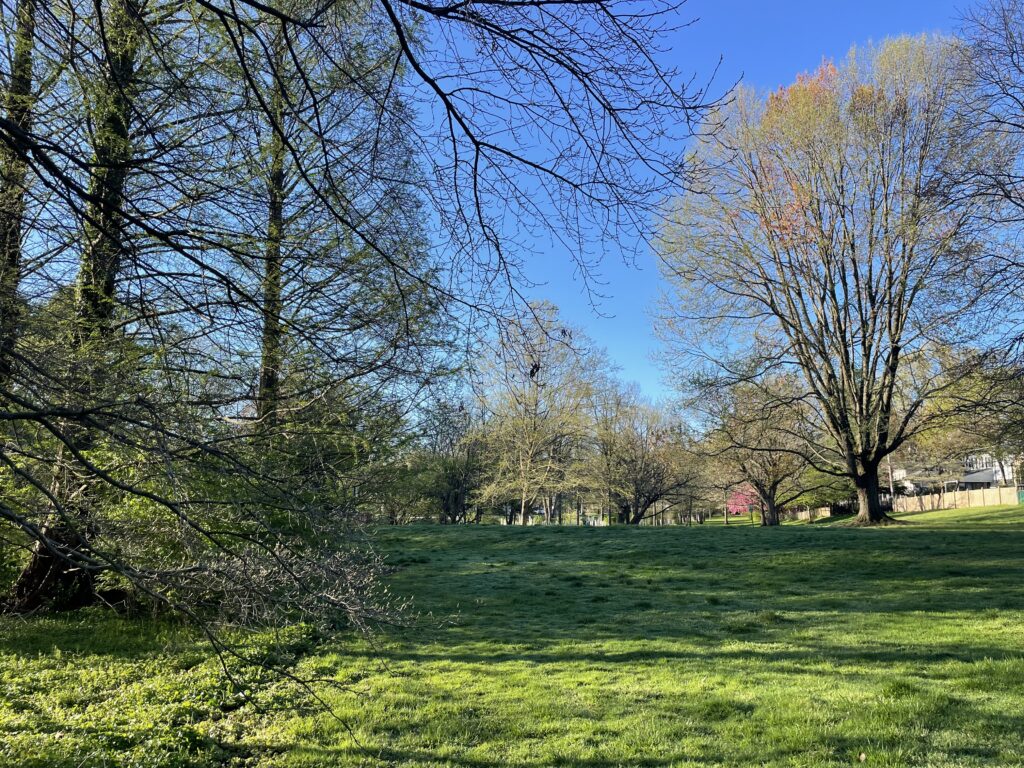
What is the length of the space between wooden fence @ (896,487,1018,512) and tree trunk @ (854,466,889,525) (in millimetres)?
26280

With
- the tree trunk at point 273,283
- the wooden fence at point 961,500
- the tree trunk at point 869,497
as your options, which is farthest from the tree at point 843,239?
the wooden fence at point 961,500

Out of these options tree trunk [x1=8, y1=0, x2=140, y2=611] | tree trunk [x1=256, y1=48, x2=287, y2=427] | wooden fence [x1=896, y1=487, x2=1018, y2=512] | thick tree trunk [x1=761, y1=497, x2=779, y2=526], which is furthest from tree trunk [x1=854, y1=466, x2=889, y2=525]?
wooden fence [x1=896, y1=487, x2=1018, y2=512]

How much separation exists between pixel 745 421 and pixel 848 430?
2728mm

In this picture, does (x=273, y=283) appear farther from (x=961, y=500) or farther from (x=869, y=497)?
(x=961, y=500)

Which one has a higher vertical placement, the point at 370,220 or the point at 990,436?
the point at 370,220

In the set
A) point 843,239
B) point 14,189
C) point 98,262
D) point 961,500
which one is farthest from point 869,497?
point 961,500

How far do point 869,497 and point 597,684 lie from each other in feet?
50.2

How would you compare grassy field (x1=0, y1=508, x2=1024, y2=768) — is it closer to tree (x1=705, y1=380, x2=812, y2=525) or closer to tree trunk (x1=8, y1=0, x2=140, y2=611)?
tree trunk (x1=8, y1=0, x2=140, y2=611)

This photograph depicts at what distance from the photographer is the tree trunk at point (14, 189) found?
344 centimetres

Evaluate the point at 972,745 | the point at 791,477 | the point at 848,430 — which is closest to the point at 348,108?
the point at 972,745

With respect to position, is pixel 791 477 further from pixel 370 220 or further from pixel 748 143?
pixel 370 220

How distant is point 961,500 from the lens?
44219mm

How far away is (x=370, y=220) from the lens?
11.4 feet

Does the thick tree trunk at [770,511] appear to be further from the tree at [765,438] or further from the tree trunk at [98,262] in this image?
the tree trunk at [98,262]
